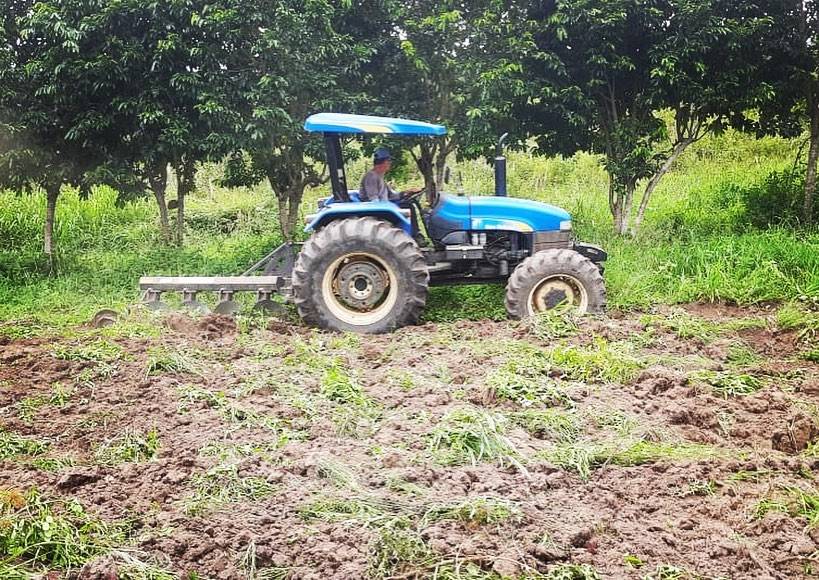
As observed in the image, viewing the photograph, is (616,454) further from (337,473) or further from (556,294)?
(556,294)

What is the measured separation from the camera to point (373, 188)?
7516 mm

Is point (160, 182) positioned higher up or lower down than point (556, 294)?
higher up

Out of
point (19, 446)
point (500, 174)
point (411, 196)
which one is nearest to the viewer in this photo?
point (19, 446)

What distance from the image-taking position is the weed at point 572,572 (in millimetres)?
2871

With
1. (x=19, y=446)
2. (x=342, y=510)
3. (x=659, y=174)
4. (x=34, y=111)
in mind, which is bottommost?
(x=342, y=510)

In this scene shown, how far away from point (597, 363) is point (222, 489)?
276 cm

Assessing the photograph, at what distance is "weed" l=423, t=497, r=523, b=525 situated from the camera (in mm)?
3262

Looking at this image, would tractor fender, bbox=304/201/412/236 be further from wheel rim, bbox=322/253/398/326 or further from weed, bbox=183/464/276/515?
weed, bbox=183/464/276/515

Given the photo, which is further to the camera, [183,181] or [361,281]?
[183,181]

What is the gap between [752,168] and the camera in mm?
15031

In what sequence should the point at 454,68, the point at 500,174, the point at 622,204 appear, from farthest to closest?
the point at 622,204 < the point at 454,68 < the point at 500,174

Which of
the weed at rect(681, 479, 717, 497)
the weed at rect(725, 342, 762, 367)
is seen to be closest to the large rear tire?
the weed at rect(725, 342, 762, 367)

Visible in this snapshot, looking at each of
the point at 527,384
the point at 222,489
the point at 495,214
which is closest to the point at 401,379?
the point at 527,384

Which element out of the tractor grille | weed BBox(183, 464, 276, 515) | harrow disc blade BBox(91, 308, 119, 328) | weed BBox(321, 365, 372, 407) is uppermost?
the tractor grille
